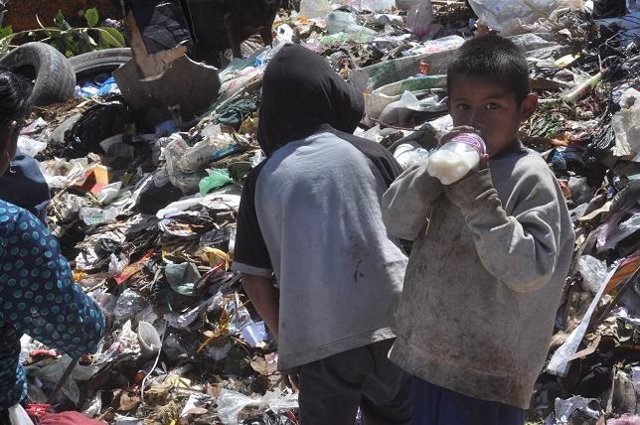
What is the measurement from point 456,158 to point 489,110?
0.81ft

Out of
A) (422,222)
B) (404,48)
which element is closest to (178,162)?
(404,48)

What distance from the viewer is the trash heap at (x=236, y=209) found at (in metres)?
4.11

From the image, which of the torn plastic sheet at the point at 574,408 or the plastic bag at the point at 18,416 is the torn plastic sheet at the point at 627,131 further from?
the plastic bag at the point at 18,416

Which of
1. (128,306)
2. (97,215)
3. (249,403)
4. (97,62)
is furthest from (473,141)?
(97,62)

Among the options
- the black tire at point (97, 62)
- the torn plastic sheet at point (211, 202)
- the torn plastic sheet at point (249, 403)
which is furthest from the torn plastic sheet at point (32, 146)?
the torn plastic sheet at point (249, 403)

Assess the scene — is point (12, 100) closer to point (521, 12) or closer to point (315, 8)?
point (521, 12)

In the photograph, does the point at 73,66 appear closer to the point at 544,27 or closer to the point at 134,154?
the point at 134,154

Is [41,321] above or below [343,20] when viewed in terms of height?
above

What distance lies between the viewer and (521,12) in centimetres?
727

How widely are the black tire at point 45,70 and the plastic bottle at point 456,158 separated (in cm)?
631

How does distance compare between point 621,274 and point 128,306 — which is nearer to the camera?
point 621,274

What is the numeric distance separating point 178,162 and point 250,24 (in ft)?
8.13

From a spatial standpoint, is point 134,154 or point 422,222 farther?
point 134,154

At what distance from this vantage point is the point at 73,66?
8555mm
